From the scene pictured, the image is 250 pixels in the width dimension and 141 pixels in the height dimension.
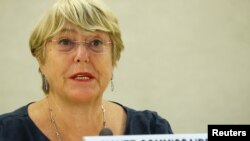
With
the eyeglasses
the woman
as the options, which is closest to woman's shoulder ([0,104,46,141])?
the woman

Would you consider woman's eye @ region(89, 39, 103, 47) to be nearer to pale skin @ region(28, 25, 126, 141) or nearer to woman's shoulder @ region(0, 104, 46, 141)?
pale skin @ region(28, 25, 126, 141)

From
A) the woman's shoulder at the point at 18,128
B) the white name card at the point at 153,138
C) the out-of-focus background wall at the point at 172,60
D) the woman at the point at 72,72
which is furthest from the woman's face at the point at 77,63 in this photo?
the out-of-focus background wall at the point at 172,60

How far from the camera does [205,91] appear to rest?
2.36 metres

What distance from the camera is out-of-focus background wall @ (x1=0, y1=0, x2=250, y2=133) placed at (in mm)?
2191

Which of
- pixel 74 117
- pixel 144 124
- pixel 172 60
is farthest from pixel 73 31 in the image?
pixel 172 60

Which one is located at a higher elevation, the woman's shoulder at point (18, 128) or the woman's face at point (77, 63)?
the woman's face at point (77, 63)

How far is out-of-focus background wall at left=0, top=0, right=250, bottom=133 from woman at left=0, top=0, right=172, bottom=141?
0.91m

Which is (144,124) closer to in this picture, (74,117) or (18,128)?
(74,117)

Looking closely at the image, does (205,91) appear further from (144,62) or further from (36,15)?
(36,15)

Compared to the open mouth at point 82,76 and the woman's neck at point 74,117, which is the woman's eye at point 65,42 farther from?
the woman's neck at point 74,117

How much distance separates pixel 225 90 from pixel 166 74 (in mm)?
419

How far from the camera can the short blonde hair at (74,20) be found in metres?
1.17

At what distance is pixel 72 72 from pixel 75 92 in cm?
7

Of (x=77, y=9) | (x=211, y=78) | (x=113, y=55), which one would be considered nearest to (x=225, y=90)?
(x=211, y=78)
